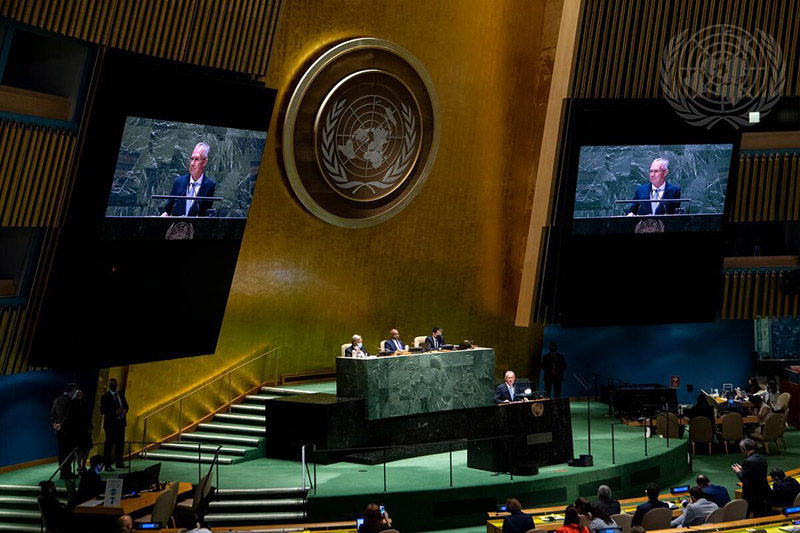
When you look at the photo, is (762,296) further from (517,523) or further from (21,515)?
(21,515)

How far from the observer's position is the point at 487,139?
1961cm

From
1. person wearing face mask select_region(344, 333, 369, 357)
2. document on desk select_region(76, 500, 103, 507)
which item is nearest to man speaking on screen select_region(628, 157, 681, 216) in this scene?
person wearing face mask select_region(344, 333, 369, 357)

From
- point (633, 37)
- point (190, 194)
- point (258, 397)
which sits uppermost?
point (633, 37)

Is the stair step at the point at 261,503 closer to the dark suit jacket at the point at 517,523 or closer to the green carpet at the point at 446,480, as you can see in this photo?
the green carpet at the point at 446,480

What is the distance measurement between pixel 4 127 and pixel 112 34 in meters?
1.78

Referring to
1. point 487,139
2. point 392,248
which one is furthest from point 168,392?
point 487,139

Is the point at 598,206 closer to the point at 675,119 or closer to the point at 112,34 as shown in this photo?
the point at 675,119

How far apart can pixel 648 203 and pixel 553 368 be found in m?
3.74

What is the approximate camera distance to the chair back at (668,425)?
17000 millimetres

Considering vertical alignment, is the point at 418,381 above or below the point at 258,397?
above

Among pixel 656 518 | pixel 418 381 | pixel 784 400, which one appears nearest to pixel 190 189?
pixel 418 381

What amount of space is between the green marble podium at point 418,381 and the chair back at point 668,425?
3.01 m

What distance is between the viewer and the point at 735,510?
10.5 metres

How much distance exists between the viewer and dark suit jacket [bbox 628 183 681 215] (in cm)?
1762
